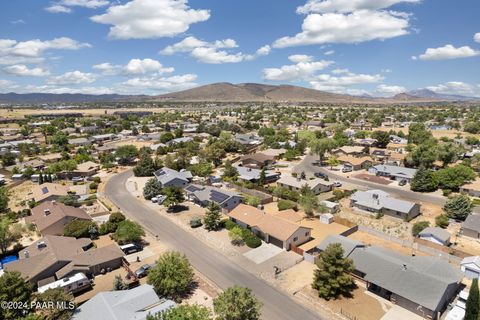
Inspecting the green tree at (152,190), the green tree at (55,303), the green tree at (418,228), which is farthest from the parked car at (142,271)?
the green tree at (418,228)

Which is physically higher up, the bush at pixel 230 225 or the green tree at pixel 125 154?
the green tree at pixel 125 154

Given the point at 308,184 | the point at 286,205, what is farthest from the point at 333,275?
the point at 308,184

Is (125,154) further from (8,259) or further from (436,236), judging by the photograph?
(436,236)

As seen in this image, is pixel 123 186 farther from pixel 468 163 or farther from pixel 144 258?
pixel 468 163

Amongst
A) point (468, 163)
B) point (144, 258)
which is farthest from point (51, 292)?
point (468, 163)

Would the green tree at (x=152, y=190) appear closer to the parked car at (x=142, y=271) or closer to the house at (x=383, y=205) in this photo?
the parked car at (x=142, y=271)
